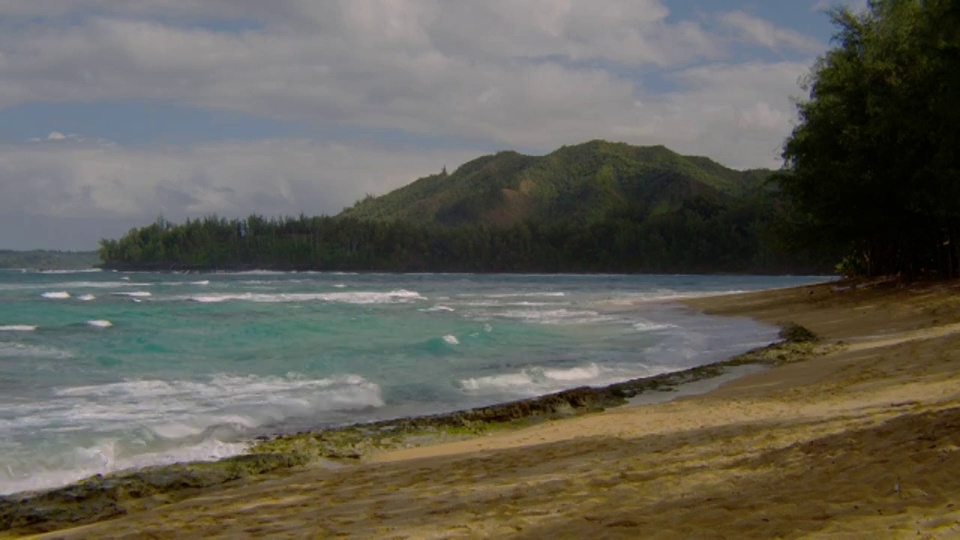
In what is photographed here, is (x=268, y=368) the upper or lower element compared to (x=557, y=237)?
lower

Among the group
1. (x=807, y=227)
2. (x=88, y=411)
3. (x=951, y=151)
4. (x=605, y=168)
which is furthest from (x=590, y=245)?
(x=88, y=411)

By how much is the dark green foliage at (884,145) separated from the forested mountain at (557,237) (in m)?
61.1

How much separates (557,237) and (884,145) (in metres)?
101

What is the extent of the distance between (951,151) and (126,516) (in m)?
24.0

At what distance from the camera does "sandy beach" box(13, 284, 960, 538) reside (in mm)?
5031

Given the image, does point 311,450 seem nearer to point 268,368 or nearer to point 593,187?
point 268,368

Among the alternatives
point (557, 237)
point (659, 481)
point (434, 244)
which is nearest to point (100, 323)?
point (659, 481)

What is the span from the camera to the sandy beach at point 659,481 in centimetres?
503

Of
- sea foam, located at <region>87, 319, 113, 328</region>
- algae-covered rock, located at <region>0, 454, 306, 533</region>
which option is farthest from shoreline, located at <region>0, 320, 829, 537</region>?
sea foam, located at <region>87, 319, 113, 328</region>

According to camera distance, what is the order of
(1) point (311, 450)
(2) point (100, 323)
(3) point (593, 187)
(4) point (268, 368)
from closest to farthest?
(1) point (311, 450)
(4) point (268, 368)
(2) point (100, 323)
(3) point (593, 187)

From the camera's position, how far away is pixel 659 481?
630cm

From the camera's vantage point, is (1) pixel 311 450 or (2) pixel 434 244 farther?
(2) pixel 434 244

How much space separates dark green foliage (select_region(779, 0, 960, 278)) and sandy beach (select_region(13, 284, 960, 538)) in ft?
45.7

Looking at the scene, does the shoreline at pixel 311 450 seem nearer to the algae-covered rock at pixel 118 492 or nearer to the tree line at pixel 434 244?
the algae-covered rock at pixel 118 492
